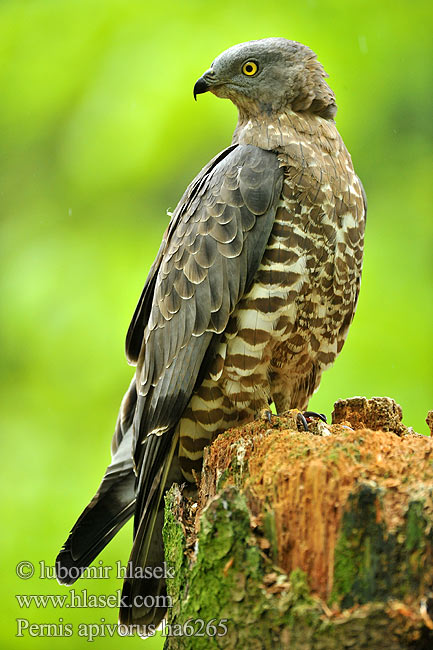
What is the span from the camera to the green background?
5070 millimetres

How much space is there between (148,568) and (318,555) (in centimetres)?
145

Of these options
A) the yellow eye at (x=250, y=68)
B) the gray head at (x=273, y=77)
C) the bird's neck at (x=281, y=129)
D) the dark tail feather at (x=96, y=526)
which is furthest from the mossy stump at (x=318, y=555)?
the yellow eye at (x=250, y=68)

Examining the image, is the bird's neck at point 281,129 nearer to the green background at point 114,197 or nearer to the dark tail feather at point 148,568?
the dark tail feather at point 148,568

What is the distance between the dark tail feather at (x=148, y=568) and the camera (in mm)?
3213

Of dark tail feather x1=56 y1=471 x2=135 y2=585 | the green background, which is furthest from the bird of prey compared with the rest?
the green background

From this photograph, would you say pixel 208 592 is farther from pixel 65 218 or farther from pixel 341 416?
pixel 65 218

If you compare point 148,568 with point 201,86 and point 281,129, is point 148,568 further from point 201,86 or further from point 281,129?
point 201,86

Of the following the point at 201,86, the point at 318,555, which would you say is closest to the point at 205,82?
the point at 201,86

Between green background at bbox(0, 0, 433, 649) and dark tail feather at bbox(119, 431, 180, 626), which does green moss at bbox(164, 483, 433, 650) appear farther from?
green background at bbox(0, 0, 433, 649)

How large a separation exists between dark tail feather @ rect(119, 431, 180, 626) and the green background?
1.41m

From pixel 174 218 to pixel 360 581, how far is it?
2040 millimetres

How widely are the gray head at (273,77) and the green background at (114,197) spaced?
1.98 metres

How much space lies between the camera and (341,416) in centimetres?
322

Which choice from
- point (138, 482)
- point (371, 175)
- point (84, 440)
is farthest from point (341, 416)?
point (371, 175)
